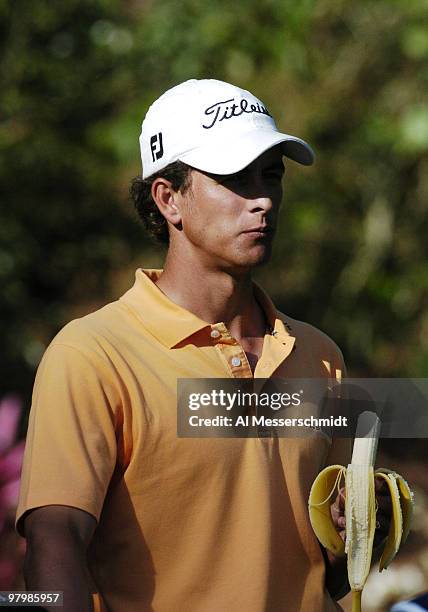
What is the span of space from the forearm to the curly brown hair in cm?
74

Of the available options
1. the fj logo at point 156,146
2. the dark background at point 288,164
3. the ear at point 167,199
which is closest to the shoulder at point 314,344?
the ear at point 167,199

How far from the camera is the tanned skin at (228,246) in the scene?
7.42ft

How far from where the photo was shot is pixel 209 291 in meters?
2.32

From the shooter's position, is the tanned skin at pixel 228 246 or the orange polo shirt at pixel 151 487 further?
the tanned skin at pixel 228 246

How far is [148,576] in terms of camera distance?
205 centimetres

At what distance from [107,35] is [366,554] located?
4332 millimetres

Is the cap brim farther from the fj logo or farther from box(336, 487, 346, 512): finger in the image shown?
box(336, 487, 346, 512): finger

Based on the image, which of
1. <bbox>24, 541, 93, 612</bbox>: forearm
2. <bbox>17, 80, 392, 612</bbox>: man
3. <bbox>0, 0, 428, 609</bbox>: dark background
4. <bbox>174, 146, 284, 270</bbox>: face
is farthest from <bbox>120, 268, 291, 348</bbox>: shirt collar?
<bbox>0, 0, 428, 609</bbox>: dark background

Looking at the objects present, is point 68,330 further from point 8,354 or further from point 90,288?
point 90,288

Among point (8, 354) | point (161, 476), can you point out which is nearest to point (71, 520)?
point (161, 476)

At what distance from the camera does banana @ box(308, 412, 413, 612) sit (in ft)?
6.92

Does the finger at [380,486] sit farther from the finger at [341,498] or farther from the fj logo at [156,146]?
the fj logo at [156,146]

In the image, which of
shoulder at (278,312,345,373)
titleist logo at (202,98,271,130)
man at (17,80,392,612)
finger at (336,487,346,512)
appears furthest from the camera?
shoulder at (278,312,345,373)

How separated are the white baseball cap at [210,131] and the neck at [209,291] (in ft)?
0.65
